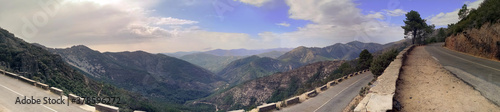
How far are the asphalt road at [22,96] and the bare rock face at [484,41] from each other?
3017 centimetres

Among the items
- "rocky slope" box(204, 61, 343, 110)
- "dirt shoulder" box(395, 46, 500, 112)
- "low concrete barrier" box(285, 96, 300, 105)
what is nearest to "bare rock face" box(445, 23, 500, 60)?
"dirt shoulder" box(395, 46, 500, 112)

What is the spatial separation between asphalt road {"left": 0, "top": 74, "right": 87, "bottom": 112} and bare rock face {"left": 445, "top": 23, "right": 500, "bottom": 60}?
30.2 metres

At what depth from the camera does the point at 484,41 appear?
17.6 m

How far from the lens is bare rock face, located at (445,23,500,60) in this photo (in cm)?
1584

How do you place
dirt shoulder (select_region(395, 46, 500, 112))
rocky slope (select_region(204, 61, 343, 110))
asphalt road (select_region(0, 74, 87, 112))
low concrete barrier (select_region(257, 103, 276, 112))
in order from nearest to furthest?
dirt shoulder (select_region(395, 46, 500, 112)) → low concrete barrier (select_region(257, 103, 276, 112)) → asphalt road (select_region(0, 74, 87, 112)) → rocky slope (select_region(204, 61, 343, 110))

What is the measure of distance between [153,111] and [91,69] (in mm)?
139213

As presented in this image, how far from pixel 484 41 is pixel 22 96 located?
37873 millimetres

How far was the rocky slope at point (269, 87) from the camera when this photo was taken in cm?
10325

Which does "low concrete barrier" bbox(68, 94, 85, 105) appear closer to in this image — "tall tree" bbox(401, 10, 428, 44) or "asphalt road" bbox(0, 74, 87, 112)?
"asphalt road" bbox(0, 74, 87, 112)

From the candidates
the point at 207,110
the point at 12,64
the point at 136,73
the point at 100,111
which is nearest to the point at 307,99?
the point at 100,111

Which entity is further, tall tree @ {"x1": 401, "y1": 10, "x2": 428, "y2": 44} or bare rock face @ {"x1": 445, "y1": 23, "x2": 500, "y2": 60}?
tall tree @ {"x1": 401, "y1": 10, "x2": 428, "y2": 44}

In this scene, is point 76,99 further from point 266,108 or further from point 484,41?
point 484,41

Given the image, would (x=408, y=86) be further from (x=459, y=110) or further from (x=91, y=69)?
(x=91, y=69)

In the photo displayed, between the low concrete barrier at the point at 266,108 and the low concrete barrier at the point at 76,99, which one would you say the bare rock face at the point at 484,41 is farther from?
the low concrete barrier at the point at 76,99
